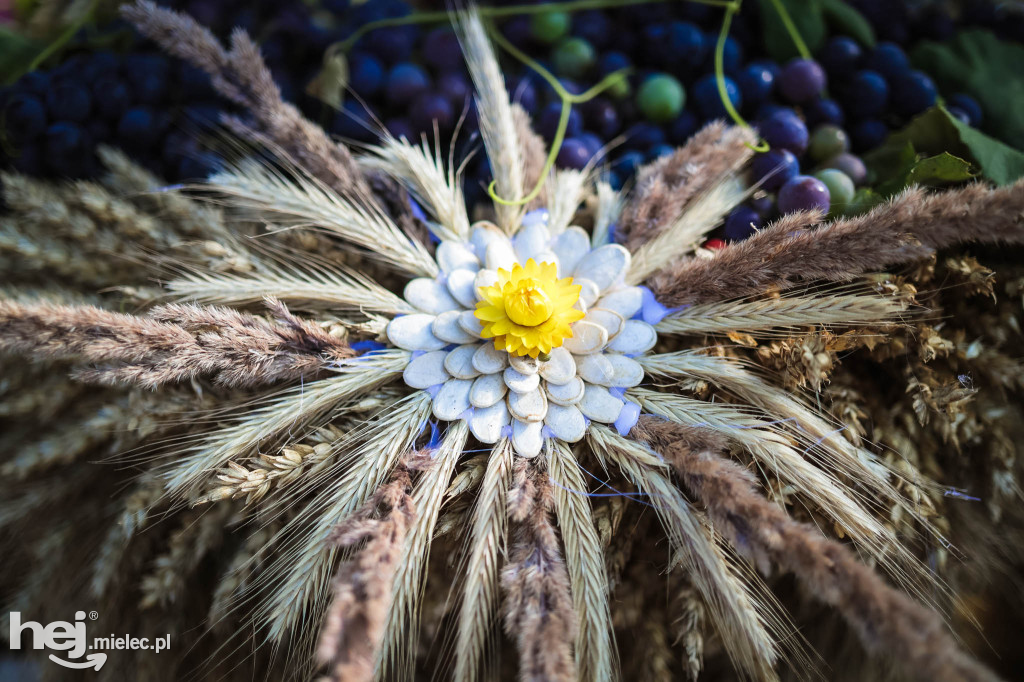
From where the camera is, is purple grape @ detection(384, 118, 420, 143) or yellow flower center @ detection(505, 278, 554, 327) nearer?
yellow flower center @ detection(505, 278, 554, 327)

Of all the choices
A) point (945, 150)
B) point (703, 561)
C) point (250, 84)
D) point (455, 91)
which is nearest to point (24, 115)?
point (250, 84)

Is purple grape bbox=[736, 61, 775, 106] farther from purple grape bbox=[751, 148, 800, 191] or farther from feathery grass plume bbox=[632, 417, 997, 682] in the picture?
feathery grass plume bbox=[632, 417, 997, 682]

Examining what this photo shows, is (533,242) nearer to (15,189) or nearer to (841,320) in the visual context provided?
(841,320)

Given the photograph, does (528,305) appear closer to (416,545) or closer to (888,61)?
(416,545)

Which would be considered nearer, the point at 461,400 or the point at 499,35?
the point at 461,400

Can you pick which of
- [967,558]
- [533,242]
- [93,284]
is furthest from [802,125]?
[93,284]

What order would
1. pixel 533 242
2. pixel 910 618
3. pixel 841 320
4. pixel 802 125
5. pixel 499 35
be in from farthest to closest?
pixel 499 35, pixel 802 125, pixel 533 242, pixel 841 320, pixel 910 618

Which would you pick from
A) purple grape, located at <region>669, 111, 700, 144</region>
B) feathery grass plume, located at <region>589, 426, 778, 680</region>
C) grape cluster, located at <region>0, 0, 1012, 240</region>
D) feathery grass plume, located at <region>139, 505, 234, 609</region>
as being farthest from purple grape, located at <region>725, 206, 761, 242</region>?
feathery grass plume, located at <region>139, 505, 234, 609</region>
